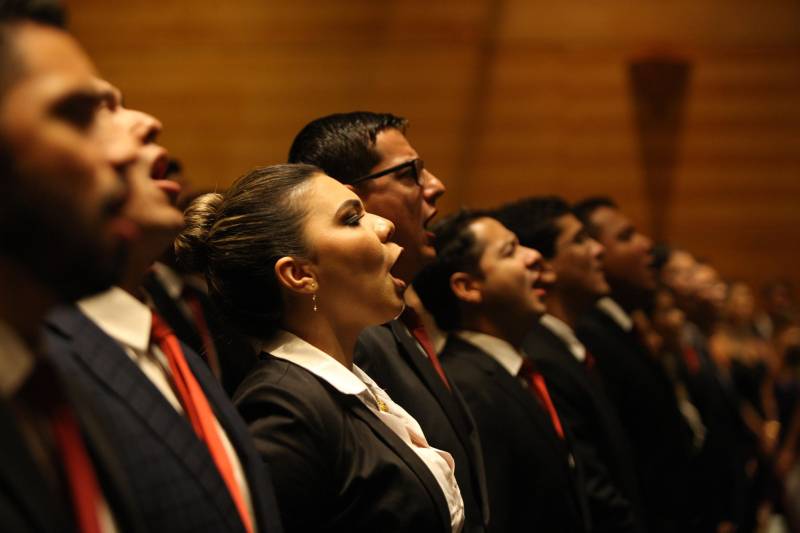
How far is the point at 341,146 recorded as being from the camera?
9.27 ft


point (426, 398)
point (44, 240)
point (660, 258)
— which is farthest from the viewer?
point (660, 258)

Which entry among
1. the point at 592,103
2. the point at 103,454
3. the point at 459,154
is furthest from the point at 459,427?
the point at 592,103

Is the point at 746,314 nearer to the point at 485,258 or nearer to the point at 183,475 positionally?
the point at 485,258

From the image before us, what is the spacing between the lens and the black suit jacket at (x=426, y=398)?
2564 millimetres

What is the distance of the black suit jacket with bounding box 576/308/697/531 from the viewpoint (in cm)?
429

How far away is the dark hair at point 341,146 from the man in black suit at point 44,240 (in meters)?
1.60

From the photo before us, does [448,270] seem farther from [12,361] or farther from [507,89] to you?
[507,89]

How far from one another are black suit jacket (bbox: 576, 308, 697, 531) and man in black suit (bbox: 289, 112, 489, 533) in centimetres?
172

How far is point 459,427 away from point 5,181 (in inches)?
68.5

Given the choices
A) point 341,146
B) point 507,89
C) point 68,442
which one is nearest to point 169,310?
point 341,146

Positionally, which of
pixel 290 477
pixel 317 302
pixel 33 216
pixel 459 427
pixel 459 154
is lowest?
pixel 459 154

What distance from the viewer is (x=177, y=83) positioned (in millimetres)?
7012

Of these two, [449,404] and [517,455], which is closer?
[449,404]

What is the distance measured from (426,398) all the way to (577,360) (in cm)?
131
